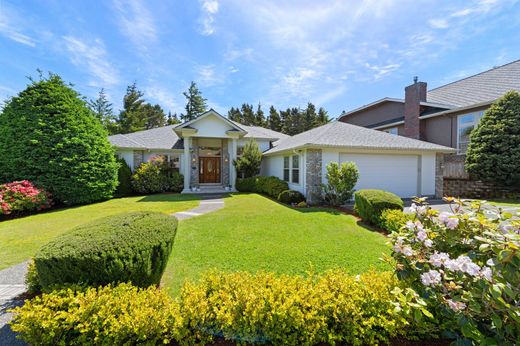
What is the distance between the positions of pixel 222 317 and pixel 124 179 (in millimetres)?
15338

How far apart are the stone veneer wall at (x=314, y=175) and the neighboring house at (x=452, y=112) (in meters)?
8.96

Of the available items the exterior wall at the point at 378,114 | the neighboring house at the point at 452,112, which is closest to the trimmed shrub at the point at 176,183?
the neighboring house at the point at 452,112

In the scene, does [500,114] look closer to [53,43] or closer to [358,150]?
[358,150]

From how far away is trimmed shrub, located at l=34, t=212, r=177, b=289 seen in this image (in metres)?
2.54

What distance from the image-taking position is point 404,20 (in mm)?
8242

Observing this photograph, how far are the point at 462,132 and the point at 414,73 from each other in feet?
20.6

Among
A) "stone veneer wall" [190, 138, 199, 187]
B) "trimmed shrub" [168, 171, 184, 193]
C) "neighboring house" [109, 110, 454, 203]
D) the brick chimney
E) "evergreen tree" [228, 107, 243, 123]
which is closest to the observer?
"neighboring house" [109, 110, 454, 203]

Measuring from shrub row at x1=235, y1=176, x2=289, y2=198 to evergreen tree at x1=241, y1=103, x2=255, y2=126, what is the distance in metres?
25.7

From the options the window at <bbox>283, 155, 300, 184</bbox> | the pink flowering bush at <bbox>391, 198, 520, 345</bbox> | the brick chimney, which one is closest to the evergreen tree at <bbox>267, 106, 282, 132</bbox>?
the brick chimney

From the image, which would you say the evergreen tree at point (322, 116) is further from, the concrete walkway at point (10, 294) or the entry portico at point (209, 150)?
the concrete walkway at point (10, 294)

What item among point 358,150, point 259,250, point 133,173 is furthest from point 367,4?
point 133,173

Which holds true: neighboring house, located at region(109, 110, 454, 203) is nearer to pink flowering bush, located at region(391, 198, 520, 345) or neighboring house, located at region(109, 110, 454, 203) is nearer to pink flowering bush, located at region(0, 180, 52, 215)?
pink flowering bush, located at region(0, 180, 52, 215)

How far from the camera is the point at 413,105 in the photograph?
17.5m

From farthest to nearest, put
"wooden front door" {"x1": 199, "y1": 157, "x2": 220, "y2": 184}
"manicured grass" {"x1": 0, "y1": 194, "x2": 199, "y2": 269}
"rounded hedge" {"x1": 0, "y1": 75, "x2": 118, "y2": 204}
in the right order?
"wooden front door" {"x1": 199, "y1": 157, "x2": 220, "y2": 184} < "rounded hedge" {"x1": 0, "y1": 75, "x2": 118, "y2": 204} < "manicured grass" {"x1": 0, "y1": 194, "x2": 199, "y2": 269}
